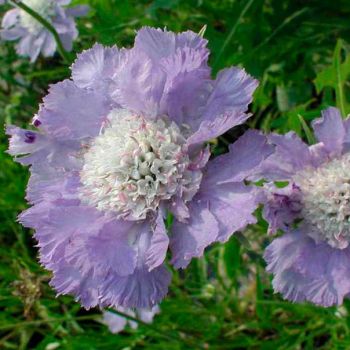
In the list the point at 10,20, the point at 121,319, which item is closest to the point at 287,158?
the point at 121,319

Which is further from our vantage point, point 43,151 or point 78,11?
point 78,11

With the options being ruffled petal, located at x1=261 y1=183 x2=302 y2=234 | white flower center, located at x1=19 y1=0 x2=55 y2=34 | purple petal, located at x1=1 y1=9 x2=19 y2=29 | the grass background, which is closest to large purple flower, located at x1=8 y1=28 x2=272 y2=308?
ruffled petal, located at x1=261 y1=183 x2=302 y2=234

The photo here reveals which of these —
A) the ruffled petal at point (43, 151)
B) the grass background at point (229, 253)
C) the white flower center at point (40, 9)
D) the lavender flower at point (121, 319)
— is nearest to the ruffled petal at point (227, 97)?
the ruffled petal at point (43, 151)

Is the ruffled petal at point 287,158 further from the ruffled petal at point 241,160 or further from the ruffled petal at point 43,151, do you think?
the ruffled petal at point 43,151

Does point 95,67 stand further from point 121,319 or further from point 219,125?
point 121,319

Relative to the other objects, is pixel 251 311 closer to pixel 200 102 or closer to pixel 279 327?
pixel 279 327

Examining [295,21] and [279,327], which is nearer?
[279,327]

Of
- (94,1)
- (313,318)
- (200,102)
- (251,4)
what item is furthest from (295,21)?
(200,102)
